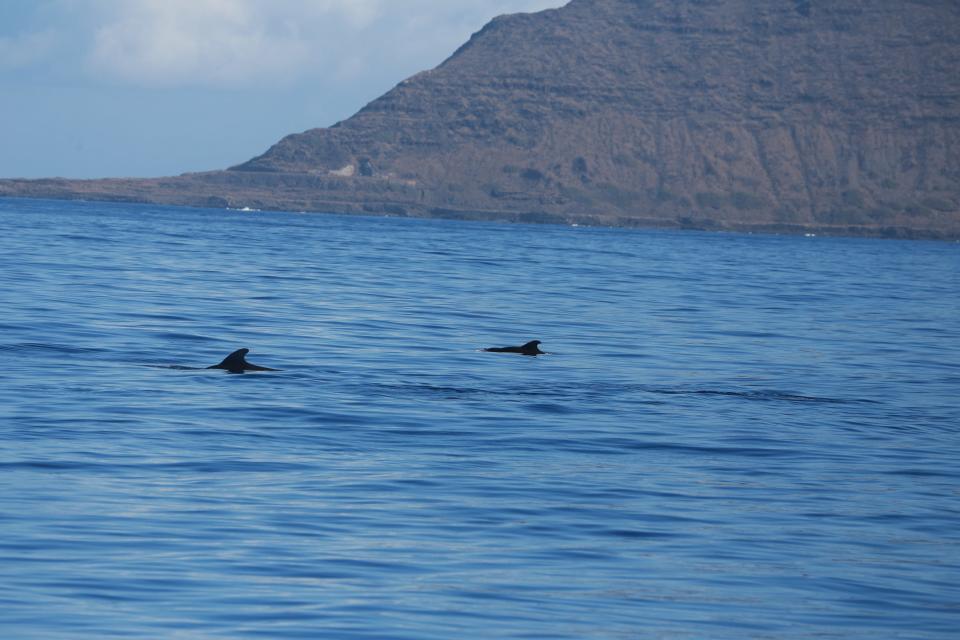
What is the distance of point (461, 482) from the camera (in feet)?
50.3

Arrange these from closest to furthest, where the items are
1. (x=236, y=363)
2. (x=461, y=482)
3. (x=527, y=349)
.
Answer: (x=461, y=482)
(x=236, y=363)
(x=527, y=349)

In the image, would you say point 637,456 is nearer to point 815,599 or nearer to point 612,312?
point 815,599

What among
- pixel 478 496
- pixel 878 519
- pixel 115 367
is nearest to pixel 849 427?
pixel 878 519

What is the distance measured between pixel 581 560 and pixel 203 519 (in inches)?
129

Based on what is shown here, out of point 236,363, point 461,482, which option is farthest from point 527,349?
point 461,482

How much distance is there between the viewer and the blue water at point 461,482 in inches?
418

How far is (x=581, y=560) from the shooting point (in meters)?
12.1

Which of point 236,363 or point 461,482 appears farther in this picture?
point 236,363

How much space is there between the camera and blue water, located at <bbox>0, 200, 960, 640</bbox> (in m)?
10.6

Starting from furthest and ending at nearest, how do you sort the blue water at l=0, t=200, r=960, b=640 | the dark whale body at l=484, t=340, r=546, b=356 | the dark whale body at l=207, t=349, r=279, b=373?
the dark whale body at l=484, t=340, r=546, b=356 < the dark whale body at l=207, t=349, r=279, b=373 < the blue water at l=0, t=200, r=960, b=640

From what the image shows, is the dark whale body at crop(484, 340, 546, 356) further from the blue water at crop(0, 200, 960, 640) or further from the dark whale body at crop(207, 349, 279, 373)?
the dark whale body at crop(207, 349, 279, 373)

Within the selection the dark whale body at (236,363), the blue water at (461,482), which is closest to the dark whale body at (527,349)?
the blue water at (461,482)

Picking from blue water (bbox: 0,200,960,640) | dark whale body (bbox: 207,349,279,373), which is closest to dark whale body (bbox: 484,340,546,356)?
blue water (bbox: 0,200,960,640)

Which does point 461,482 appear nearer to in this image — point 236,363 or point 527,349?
point 236,363
